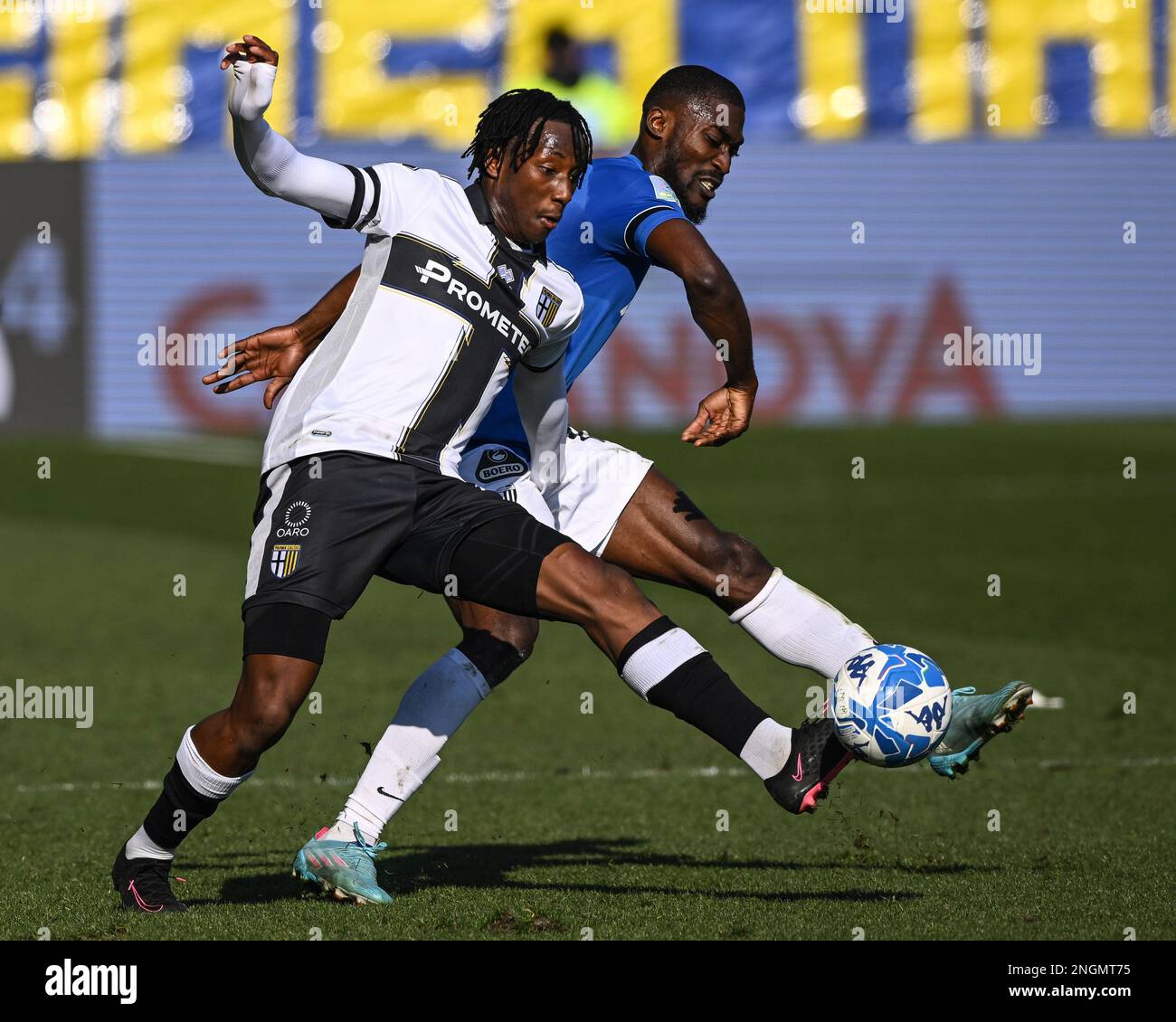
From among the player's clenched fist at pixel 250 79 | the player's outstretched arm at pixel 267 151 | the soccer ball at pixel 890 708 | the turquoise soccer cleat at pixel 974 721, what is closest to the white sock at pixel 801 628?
the turquoise soccer cleat at pixel 974 721

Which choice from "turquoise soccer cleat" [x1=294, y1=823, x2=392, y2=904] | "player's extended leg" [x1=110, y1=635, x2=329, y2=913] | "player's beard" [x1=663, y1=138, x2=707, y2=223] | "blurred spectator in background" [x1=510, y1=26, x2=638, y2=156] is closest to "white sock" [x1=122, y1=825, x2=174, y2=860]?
"player's extended leg" [x1=110, y1=635, x2=329, y2=913]

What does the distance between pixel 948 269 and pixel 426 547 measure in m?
20.5

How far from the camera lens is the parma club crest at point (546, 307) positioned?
17.2ft

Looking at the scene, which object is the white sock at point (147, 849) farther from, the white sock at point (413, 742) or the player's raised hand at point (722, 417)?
the player's raised hand at point (722, 417)

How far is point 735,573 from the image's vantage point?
19.1ft

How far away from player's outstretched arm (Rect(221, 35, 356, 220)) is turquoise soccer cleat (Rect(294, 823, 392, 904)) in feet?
5.95

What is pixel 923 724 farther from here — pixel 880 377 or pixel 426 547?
pixel 880 377

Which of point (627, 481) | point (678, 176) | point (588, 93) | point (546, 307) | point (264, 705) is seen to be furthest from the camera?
point (588, 93)

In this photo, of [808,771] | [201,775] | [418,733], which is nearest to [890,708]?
[808,771]

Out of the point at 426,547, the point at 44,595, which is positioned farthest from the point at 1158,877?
the point at 44,595

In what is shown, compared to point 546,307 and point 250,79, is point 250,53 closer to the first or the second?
point 250,79

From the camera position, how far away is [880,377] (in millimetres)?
24047

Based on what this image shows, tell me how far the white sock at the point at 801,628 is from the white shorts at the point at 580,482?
54 centimetres

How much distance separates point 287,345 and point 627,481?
1.24 m
